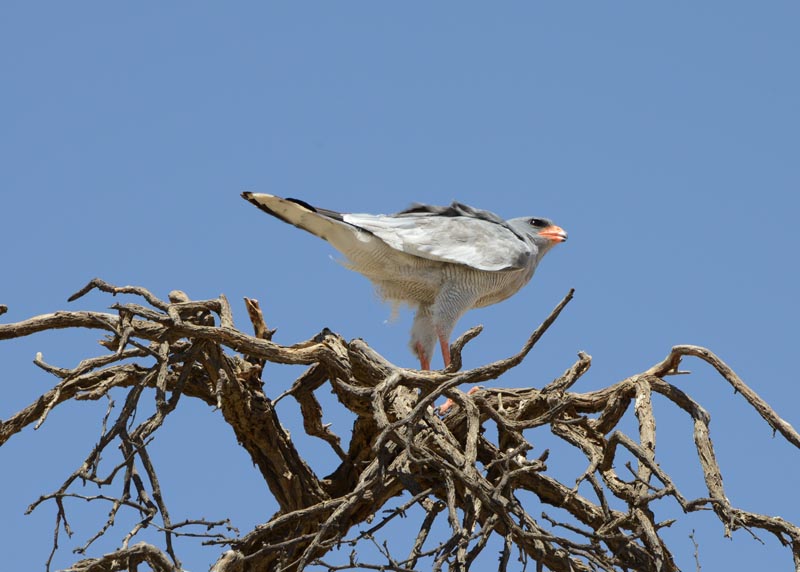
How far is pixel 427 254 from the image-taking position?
8.70m

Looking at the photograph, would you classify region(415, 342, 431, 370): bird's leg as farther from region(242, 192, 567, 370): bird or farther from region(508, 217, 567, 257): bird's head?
region(508, 217, 567, 257): bird's head

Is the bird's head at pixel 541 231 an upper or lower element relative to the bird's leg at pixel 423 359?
upper

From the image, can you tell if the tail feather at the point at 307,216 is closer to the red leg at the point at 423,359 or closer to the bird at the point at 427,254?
the bird at the point at 427,254

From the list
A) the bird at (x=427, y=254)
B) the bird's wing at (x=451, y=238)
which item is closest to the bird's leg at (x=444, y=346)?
the bird at (x=427, y=254)

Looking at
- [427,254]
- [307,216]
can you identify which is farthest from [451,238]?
[307,216]

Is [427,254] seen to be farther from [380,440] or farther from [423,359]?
[380,440]

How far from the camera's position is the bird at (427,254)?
8617 millimetres

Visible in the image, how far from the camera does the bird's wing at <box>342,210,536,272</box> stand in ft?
28.5

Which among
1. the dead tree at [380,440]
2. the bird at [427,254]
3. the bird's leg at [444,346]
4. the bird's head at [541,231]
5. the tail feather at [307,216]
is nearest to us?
the dead tree at [380,440]

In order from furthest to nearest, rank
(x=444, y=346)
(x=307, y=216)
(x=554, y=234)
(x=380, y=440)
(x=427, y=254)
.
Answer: (x=554, y=234), (x=444, y=346), (x=427, y=254), (x=307, y=216), (x=380, y=440)

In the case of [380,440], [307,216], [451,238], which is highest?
[307,216]

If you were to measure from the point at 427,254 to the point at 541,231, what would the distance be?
1516mm

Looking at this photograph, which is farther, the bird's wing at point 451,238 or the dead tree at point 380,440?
the bird's wing at point 451,238

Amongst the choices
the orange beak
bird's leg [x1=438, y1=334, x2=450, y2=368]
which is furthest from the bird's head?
bird's leg [x1=438, y1=334, x2=450, y2=368]
